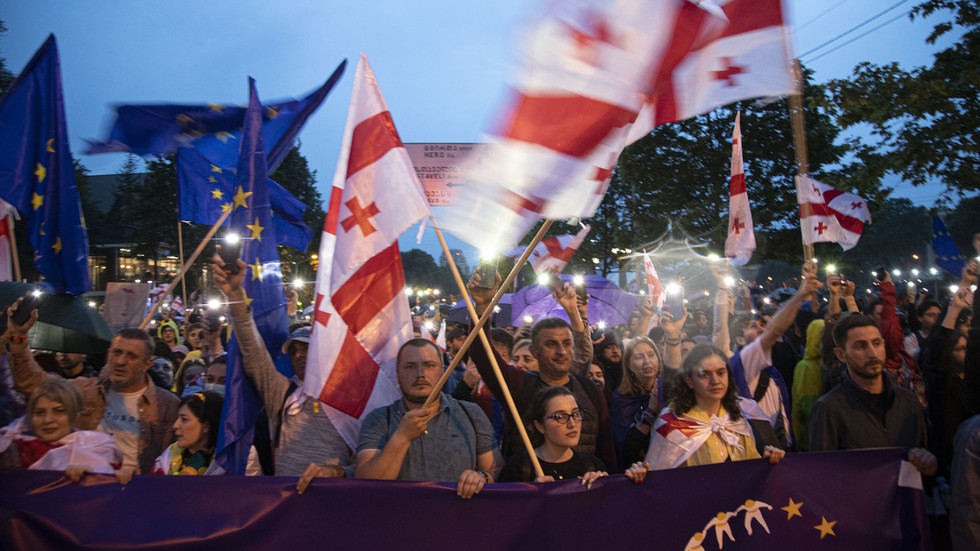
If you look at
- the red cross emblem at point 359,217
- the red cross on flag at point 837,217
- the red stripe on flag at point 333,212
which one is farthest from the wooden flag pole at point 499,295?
the red cross on flag at point 837,217

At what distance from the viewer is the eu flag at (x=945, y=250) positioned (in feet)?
36.6

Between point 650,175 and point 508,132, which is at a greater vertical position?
point 650,175

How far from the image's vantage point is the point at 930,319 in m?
7.16

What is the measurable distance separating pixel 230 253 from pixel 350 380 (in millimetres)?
1120

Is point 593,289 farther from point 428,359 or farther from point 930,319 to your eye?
point 428,359

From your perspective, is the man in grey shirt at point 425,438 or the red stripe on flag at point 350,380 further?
the red stripe on flag at point 350,380

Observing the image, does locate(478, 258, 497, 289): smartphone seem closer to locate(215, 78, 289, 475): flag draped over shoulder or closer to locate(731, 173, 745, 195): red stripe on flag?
locate(215, 78, 289, 475): flag draped over shoulder

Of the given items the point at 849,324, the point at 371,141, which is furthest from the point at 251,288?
the point at 849,324

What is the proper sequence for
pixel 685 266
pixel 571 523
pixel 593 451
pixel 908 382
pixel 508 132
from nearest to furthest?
pixel 508 132, pixel 571 523, pixel 593 451, pixel 908 382, pixel 685 266

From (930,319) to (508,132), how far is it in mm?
6738

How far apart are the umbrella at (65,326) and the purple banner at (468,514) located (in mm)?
1824

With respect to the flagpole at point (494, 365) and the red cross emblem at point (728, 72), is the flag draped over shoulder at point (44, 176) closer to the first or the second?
the flagpole at point (494, 365)

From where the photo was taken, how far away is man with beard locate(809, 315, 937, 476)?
11.7 feet

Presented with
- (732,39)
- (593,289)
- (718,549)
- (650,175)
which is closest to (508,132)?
(732,39)
